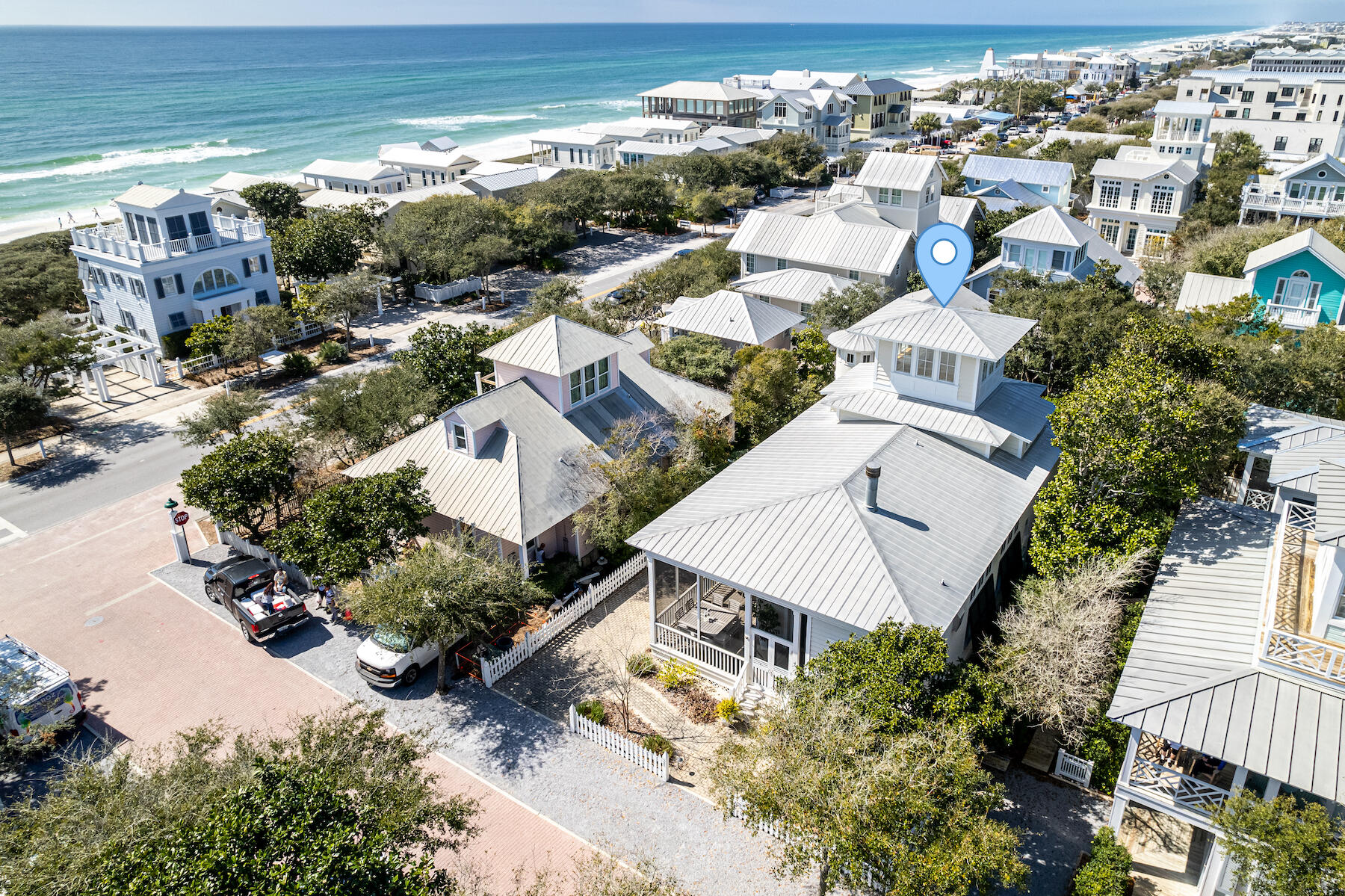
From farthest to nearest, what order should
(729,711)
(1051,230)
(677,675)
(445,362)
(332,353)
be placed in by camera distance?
(1051,230) → (332,353) → (445,362) → (677,675) → (729,711)

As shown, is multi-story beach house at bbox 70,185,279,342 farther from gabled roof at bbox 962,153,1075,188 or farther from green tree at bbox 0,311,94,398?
A: gabled roof at bbox 962,153,1075,188

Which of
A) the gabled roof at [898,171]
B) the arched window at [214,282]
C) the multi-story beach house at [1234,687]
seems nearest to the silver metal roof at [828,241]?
the gabled roof at [898,171]

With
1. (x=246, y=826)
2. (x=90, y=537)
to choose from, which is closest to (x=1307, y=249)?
(x=246, y=826)

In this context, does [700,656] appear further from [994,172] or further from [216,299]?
[994,172]

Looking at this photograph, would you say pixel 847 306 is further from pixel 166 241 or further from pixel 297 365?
pixel 166 241

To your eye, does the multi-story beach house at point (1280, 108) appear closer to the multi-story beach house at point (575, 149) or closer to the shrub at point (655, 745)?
the multi-story beach house at point (575, 149)
